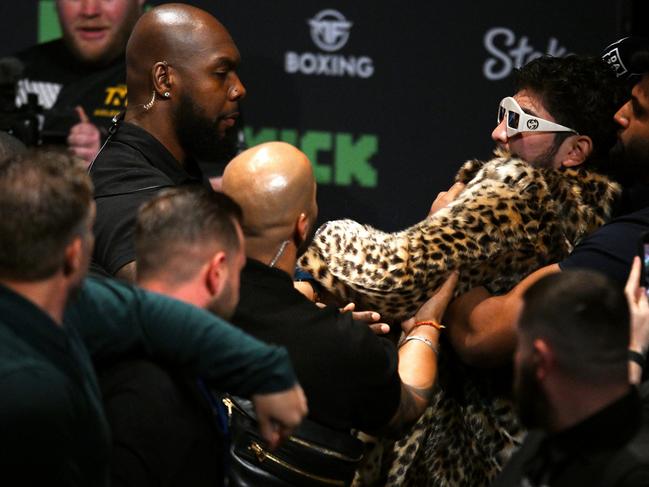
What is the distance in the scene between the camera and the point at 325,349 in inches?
103

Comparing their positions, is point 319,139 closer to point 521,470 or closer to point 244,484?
point 244,484

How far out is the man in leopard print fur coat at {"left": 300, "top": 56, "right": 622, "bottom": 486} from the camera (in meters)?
2.92

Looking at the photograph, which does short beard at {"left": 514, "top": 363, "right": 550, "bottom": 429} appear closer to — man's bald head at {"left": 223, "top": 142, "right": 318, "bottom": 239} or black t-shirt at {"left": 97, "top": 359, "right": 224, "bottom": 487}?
black t-shirt at {"left": 97, "top": 359, "right": 224, "bottom": 487}

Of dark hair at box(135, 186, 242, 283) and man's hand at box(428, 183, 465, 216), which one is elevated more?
dark hair at box(135, 186, 242, 283)

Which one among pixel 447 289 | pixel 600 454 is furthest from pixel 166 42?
pixel 600 454

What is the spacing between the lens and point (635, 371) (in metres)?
2.53

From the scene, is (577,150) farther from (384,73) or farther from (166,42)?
(384,73)

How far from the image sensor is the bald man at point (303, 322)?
262 cm

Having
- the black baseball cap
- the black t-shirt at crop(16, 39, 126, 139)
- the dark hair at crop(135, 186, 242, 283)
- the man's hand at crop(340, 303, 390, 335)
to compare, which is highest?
the black baseball cap

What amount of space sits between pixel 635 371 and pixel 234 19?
9.65 ft

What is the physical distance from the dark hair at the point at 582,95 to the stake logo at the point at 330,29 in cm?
181

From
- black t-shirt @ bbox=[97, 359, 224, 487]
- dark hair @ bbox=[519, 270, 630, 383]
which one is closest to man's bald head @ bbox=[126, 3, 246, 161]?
black t-shirt @ bbox=[97, 359, 224, 487]

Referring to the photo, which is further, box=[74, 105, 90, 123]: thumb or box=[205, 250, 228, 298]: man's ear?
box=[74, 105, 90, 123]: thumb

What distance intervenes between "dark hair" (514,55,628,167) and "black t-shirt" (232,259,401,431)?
92cm
